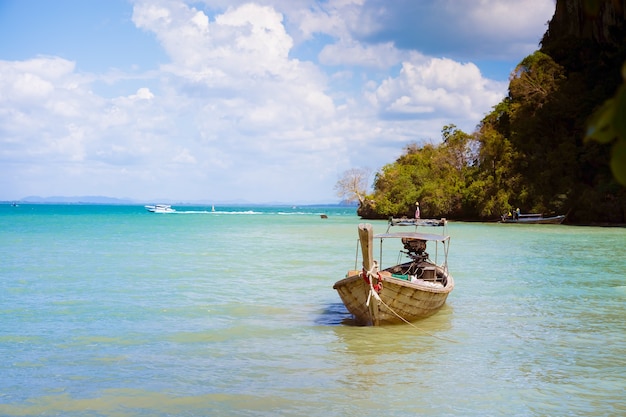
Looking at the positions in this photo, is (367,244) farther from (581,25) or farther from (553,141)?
(581,25)

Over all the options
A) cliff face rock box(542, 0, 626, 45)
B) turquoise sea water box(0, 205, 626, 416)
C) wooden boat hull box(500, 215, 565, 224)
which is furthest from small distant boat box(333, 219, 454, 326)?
wooden boat hull box(500, 215, 565, 224)

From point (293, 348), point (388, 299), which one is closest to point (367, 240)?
point (388, 299)

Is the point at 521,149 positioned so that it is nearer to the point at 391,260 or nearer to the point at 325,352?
the point at 391,260

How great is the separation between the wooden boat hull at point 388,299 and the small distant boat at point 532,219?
157 feet

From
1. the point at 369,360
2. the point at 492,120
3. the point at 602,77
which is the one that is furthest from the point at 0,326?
the point at 492,120

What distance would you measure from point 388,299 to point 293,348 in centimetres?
220

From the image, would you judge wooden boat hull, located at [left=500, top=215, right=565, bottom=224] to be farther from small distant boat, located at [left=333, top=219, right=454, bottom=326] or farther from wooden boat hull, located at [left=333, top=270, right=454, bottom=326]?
wooden boat hull, located at [left=333, top=270, right=454, bottom=326]

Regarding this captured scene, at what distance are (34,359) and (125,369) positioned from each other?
1.97 metres

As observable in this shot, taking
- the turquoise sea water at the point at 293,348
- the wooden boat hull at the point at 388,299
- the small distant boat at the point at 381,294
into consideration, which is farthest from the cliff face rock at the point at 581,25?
the wooden boat hull at the point at 388,299

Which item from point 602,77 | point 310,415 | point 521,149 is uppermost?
point 602,77

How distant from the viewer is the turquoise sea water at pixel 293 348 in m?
9.39

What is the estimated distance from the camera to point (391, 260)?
1207 inches

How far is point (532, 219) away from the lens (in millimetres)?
60188

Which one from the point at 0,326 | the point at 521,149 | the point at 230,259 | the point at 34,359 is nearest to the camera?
the point at 34,359
